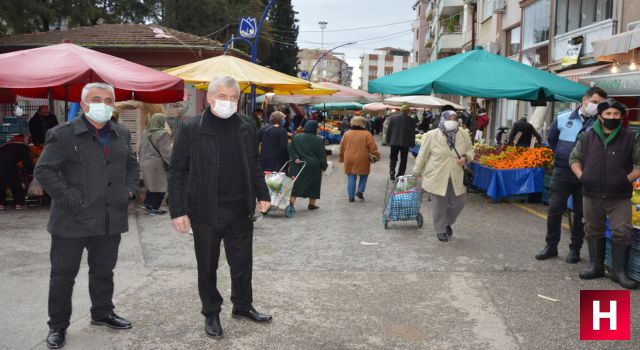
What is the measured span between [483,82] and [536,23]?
47.0ft

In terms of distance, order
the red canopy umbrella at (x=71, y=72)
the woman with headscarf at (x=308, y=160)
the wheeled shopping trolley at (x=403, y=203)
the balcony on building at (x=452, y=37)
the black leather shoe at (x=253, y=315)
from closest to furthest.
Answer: the black leather shoe at (x=253, y=315) < the red canopy umbrella at (x=71, y=72) < the wheeled shopping trolley at (x=403, y=203) < the woman with headscarf at (x=308, y=160) < the balcony on building at (x=452, y=37)

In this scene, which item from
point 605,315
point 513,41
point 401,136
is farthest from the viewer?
point 513,41

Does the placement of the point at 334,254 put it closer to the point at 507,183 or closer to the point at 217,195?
the point at 217,195

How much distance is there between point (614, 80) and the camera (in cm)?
1029

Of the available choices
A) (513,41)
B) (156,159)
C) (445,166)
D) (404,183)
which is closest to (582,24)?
(513,41)

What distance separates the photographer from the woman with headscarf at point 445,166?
770 cm

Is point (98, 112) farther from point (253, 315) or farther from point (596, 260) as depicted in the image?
point (596, 260)

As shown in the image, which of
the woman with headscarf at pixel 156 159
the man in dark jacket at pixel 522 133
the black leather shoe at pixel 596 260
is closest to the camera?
the black leather shoe at pixel 596 260

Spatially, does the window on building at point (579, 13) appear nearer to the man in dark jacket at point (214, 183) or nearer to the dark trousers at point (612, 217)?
the dark trousers at point (612, 217)

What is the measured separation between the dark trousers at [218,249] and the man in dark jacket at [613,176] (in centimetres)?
344

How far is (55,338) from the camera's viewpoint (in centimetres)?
418

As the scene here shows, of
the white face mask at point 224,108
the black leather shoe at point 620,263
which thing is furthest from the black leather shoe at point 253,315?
the black leather shoe at point 620,263

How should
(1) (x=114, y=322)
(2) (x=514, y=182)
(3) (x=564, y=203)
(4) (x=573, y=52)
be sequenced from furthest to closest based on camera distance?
(4) (x=573, y=52), (2) (x=514, y=182), (3) (x=564, y=203), (1) (x=114, y=322)

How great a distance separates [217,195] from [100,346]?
1.31 metres
